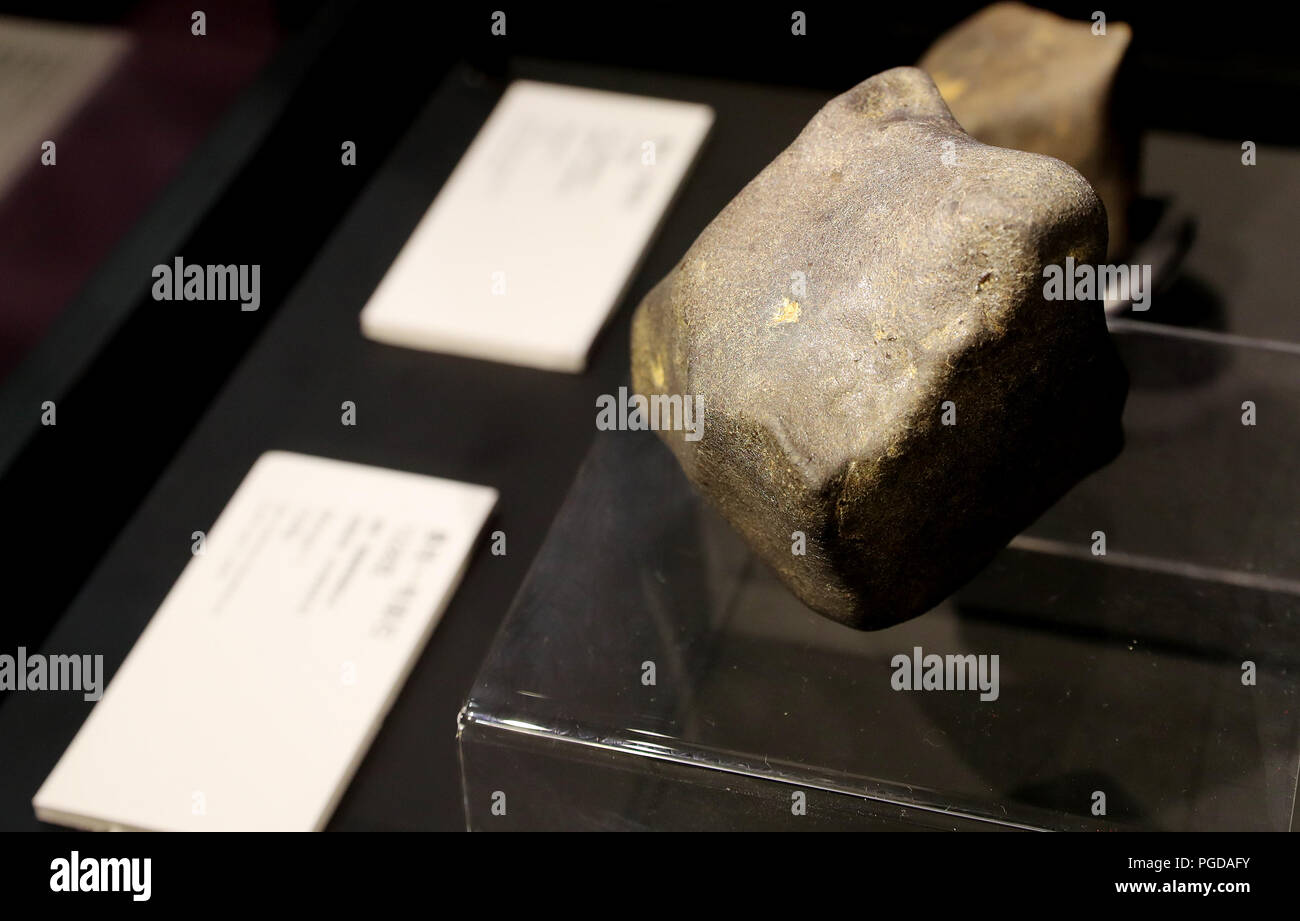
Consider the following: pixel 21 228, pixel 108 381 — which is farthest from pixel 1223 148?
pixel 21 228

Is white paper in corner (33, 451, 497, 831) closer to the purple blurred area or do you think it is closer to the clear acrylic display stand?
the clear acrylic display stand

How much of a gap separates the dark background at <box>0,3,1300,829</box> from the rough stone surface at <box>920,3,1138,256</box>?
6 centimetres

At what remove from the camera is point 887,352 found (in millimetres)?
1196

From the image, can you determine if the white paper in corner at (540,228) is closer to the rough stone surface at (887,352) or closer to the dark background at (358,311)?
the dark background at (358,311)

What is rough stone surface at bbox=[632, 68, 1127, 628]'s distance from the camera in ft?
3.89

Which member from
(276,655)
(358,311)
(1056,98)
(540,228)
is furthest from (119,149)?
(1056,98)

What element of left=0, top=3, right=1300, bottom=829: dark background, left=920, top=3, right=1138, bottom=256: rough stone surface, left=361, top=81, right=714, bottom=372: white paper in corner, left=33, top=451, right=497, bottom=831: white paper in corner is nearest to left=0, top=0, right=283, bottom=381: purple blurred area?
left=0, top=3, right=1300, bottom=829: dark background

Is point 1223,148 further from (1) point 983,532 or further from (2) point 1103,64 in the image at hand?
(1) point 983,532

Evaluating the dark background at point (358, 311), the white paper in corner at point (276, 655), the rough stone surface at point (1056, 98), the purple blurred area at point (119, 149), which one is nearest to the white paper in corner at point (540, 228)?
the dark background at point (358, 311)

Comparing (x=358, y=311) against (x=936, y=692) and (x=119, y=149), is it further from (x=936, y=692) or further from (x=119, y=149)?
(x=936, y=692)

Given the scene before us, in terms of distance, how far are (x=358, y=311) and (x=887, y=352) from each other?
3.79 feet

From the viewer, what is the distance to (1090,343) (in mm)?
1283

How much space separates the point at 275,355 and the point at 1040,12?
1129mm
